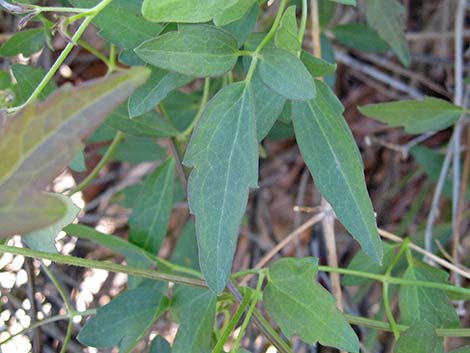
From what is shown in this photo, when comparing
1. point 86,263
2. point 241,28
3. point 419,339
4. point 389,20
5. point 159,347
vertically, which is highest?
point 241,28

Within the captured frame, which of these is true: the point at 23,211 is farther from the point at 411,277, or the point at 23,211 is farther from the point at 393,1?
the point at 393,1

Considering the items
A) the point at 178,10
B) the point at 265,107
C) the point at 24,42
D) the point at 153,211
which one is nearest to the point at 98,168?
the point at 153,211

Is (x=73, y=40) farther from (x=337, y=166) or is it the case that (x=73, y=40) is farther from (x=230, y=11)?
(x=337, y=166)

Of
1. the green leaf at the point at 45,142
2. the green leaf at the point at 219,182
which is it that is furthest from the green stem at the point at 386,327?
the green leaf at the point at 45,142

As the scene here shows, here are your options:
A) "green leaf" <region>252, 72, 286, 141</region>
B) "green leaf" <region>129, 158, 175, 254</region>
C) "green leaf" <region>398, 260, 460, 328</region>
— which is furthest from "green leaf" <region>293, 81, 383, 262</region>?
"green leaf" <region>129, 158, 175, 254</region>

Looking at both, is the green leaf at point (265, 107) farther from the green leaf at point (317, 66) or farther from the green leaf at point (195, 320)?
the green leaf at point (195, 320)

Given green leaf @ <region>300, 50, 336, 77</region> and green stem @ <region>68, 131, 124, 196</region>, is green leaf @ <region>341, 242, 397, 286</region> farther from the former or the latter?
green stem @ <region>68, 131, 124, 196</region>
